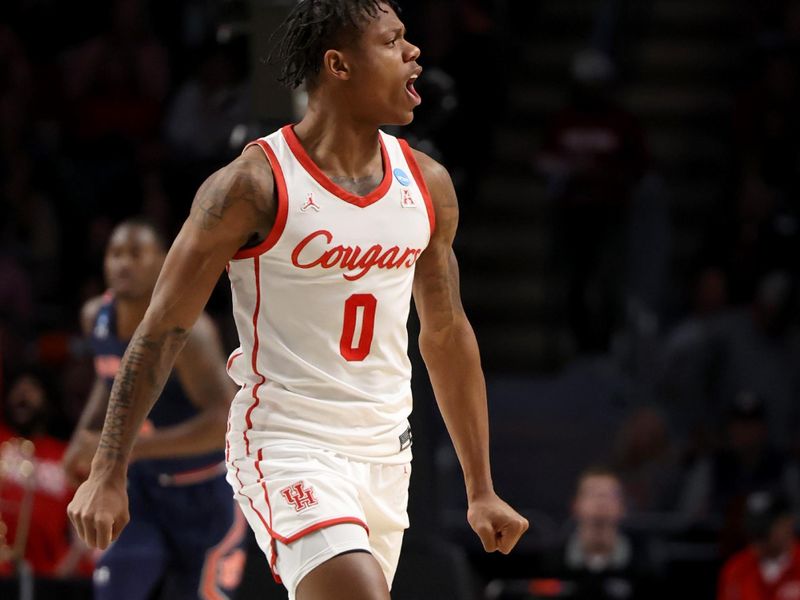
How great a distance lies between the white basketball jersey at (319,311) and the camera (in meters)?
3.98

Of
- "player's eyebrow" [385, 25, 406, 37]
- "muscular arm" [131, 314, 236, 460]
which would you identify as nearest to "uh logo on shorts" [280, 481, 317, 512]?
"player's eyebrow" [385, 25, 406, 37]

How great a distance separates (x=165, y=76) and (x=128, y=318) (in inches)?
177

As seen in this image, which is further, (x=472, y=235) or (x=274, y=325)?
(x=472, y=235)

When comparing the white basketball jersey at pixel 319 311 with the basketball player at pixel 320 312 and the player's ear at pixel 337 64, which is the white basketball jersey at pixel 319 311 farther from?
the player's ear at pixel 337 64

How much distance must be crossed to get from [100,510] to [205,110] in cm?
665

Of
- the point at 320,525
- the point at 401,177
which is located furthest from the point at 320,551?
the point at 401,177

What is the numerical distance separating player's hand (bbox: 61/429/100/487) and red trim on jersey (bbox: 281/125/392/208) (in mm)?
1944

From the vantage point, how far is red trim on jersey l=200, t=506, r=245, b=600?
6027 mm

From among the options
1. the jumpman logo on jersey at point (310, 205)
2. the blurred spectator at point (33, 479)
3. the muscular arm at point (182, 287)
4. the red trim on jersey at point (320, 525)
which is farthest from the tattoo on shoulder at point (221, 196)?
the blurred spectator at point (33, 479)

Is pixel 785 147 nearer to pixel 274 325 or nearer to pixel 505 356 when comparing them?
pixel 505 356

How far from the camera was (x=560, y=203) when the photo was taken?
1005 cm

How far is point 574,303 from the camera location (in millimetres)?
10289

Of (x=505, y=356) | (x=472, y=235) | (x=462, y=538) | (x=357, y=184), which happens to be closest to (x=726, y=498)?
(x=462, y=538)

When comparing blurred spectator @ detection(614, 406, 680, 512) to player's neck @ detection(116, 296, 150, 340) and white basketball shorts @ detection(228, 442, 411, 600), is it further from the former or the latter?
white basketball shorts @ detection(228, 442, 411, 600)
